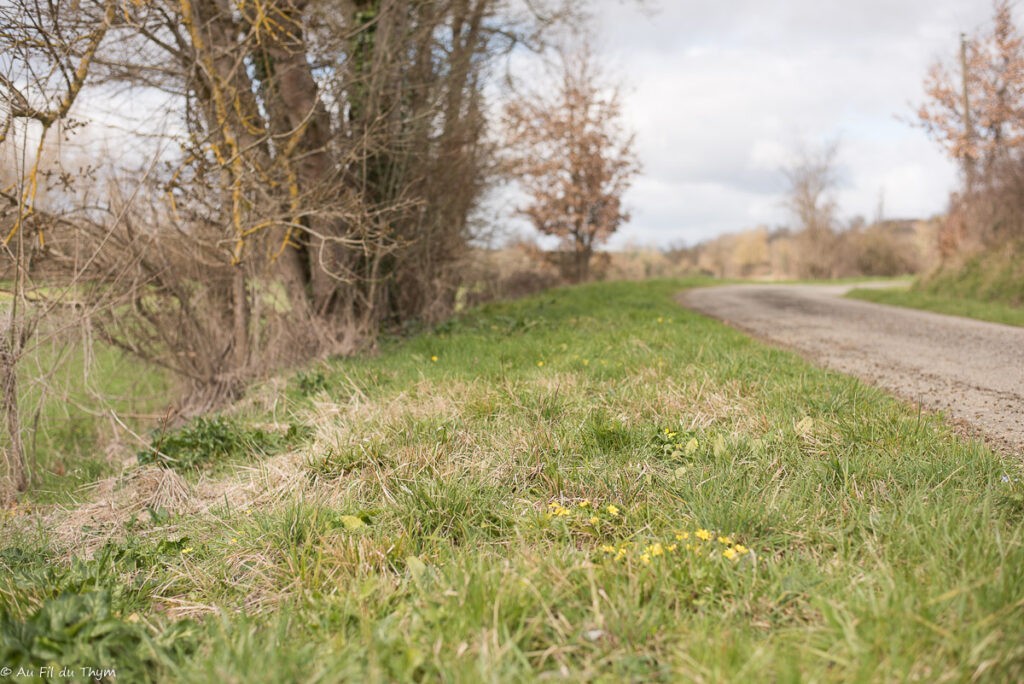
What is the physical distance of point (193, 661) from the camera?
2.23 meters

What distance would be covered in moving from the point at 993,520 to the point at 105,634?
3355mm

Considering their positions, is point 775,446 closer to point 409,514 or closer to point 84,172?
point 409,514

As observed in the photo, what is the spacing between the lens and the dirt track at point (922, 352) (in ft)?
15.3

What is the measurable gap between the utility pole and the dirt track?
6.25 m

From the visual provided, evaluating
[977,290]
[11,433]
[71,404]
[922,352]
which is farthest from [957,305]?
[11,433]

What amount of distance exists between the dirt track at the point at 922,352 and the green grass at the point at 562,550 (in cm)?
59

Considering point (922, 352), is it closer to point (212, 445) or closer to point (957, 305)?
point (957, 305)

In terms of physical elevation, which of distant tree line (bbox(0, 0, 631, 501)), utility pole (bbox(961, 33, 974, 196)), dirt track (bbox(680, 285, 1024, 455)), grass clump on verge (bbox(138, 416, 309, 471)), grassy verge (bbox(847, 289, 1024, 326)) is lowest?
grass clump on verge (bbox(138, 416, 309, 471))

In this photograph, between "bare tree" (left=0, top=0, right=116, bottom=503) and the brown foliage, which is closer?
"bare tree" (left=0, top=0, right=116, bottom=503)

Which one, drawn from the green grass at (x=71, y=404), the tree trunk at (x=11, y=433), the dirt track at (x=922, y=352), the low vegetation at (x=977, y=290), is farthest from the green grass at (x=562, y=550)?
the low vegetation at (x=977, y=290)

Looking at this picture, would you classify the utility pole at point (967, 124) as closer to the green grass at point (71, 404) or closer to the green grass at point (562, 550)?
the green grass at point (562, 550)

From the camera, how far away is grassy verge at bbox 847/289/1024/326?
1030 cm

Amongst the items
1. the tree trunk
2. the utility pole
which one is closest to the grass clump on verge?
the tree trunk

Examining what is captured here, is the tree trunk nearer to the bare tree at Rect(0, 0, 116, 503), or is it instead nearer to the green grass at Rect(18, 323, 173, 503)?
the bare tree at Rect(0, 0, 116, 503)
